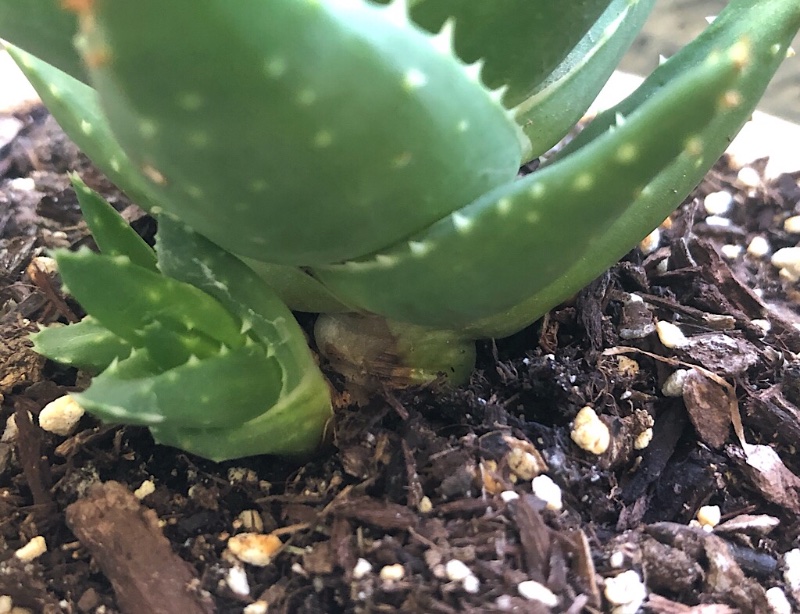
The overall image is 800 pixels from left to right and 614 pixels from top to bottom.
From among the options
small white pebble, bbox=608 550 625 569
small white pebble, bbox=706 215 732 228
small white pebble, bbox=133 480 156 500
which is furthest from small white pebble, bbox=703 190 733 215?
small white pebble, bbox=133 480 156 500

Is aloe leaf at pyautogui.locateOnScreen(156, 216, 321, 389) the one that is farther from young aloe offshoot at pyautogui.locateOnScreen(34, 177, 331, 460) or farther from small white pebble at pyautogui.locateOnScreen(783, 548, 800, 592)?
small white pebble at pyautogui.locateOnScreen(783, 548, 800, 592)

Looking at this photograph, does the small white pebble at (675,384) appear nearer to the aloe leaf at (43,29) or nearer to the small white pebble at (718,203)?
the small white pebble at (718,203)

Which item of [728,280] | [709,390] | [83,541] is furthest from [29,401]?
[728,280]

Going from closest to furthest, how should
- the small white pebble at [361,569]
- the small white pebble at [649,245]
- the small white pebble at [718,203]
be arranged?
the small white pebble at [361,569] → the small white pebble at [649,245] → the small white pebble at [718,203]

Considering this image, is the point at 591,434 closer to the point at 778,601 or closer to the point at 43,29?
the point at 778,601

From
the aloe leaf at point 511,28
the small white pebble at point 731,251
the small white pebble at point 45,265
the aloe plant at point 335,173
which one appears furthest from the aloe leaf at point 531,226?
the small white pebble at point 731,251

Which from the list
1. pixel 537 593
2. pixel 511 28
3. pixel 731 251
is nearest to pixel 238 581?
pixel 537 593
